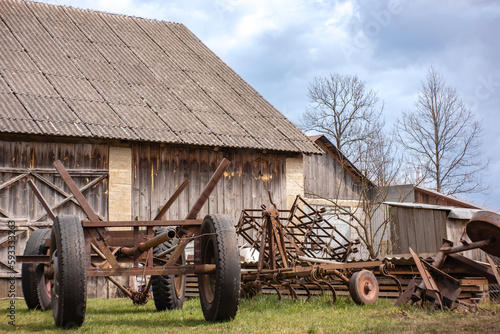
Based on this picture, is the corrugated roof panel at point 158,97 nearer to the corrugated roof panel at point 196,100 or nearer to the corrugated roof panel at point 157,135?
the corrugated roof panel at point 196,100

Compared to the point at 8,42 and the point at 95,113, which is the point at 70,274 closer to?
the point at 95,113

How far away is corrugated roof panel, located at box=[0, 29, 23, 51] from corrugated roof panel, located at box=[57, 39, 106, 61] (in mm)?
1196

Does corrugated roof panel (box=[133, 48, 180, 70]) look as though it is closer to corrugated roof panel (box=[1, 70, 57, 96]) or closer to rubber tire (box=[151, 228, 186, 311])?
corrugated roof panel (box=[1, 70, 57, 96])

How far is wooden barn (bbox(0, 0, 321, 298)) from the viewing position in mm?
12328

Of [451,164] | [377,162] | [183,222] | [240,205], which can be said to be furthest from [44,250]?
[451,164]

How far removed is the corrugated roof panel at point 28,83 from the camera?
522 inches

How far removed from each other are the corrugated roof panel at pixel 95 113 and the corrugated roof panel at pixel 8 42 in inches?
101

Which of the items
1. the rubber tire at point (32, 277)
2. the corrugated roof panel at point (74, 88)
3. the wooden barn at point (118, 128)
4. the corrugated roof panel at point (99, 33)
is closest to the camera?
the rubber tire at point (32, 277)

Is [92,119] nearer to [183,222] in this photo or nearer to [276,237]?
[276,237]

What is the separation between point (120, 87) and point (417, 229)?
8.62 meters

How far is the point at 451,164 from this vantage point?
97.6ft

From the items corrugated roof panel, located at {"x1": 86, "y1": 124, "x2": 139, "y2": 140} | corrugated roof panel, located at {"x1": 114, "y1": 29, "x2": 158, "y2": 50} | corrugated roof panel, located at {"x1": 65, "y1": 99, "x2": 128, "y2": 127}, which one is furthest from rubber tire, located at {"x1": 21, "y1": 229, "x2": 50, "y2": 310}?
corrugated roof panel, located at {"x1": 114, "y1": 29, "x2": 158, "y2": 50}

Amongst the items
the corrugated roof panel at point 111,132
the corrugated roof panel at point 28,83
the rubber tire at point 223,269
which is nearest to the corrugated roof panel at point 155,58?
the corrugated roof panel at point 28,83

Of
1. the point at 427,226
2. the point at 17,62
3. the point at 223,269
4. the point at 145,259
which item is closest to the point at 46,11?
the point at 17,62
